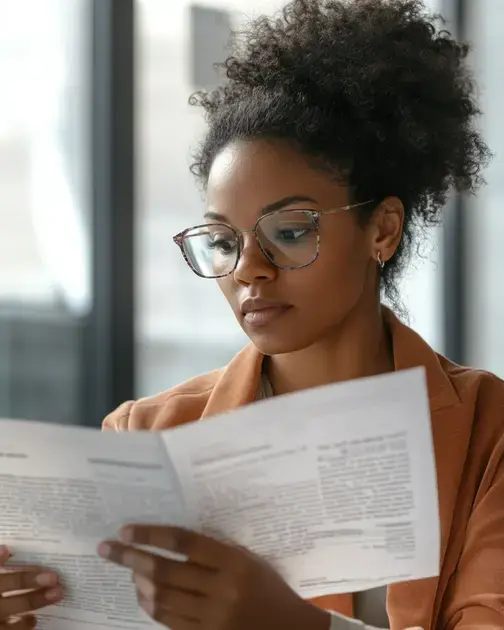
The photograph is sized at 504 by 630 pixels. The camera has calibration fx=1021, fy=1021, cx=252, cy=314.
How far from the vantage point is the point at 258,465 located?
38.0 inches

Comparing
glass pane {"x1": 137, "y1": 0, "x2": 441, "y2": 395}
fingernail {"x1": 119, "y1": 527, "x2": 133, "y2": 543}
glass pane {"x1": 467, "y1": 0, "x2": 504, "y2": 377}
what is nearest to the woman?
fingernail {"x1": 119, "y1": 527, "x2": 133, "y2": 543}

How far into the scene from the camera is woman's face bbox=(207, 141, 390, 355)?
1238 millimetres

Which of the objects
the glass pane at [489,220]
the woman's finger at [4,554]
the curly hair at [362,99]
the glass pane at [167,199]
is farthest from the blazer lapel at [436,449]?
the glass pane at [489,220]

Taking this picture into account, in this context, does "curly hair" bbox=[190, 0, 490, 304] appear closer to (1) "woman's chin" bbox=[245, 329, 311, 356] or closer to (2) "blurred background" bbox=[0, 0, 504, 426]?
(1) "woman's chin" bbox=[245, 329, 311, 356]

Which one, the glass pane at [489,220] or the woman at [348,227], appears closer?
the woman at [348,227]

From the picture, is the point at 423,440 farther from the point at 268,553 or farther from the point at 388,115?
the point at 388,115

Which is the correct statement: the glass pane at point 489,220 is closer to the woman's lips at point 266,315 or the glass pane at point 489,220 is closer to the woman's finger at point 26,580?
the woman's lips at point 266,315

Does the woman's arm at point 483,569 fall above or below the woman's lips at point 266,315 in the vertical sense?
below

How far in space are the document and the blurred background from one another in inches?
75.2

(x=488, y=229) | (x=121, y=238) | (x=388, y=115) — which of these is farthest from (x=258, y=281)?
(x=488, y=229)

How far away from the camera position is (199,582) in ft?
3.20

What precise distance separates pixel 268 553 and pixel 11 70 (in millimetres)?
2135

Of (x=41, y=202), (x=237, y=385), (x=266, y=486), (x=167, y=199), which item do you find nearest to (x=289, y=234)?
(x=237, y=385)

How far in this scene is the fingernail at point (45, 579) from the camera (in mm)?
1048
